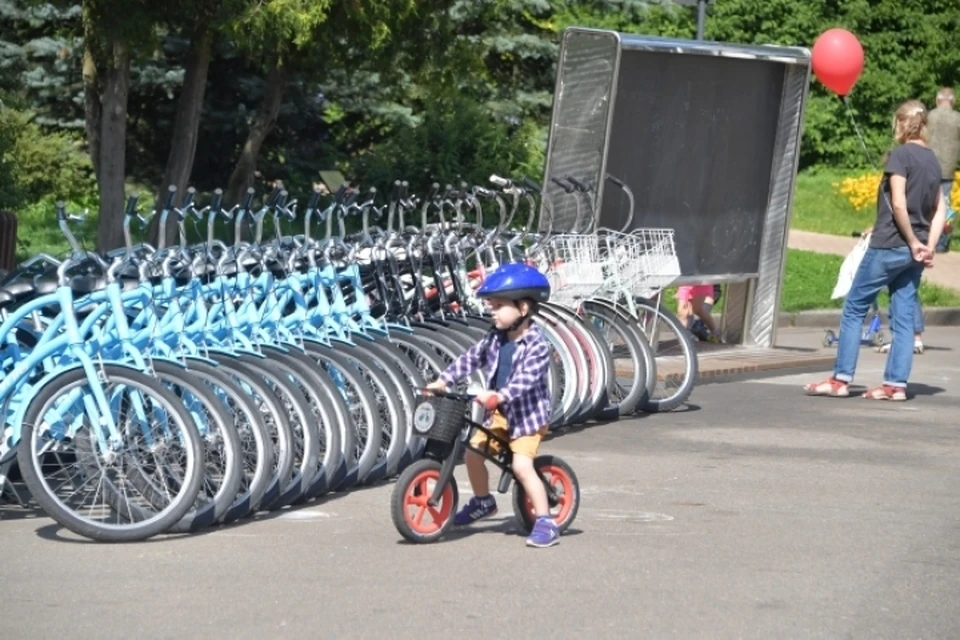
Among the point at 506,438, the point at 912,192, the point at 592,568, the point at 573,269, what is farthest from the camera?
the point at 912,192

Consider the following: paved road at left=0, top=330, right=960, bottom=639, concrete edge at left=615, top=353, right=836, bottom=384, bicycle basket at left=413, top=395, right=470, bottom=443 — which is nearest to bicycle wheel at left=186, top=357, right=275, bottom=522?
paved road at left=0, top=330, right=960, bottom=639

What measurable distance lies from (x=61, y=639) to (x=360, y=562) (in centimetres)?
140

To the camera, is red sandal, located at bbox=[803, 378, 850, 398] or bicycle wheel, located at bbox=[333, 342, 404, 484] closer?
bicycle wheel, located at bbox=[333, 342, 404, 484]

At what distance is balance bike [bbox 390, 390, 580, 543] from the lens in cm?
702

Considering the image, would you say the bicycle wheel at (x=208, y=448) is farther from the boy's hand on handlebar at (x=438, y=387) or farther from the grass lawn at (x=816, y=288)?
the grass lawn at (x=816, y=288)

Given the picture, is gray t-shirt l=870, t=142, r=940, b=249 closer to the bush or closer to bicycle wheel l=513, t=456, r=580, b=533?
bicycle wheel l=513, t=456, r=580, b=533

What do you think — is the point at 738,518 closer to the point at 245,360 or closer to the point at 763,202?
the point at 245,360

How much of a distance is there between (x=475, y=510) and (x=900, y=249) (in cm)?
511

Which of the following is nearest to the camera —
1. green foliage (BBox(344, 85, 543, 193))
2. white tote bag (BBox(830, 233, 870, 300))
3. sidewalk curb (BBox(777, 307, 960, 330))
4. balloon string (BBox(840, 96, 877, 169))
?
white tote bag (BBox(830, 233, 870, 300))

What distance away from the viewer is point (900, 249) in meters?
11.6

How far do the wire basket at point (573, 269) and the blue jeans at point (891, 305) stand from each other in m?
1.85

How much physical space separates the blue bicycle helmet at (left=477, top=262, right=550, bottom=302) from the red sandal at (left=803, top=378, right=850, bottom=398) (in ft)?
16.3

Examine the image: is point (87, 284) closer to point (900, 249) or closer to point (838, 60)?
point (900, 249)

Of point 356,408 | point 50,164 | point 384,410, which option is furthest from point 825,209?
point 356,408
